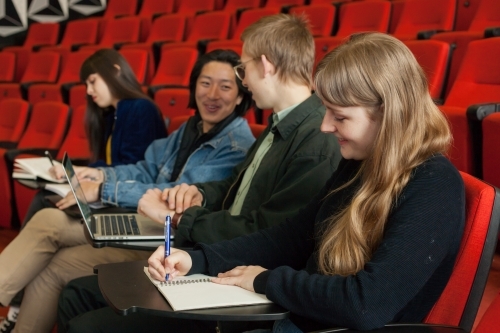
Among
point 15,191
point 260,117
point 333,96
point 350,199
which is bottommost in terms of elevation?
point 15,191

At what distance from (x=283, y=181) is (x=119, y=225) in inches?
12.0

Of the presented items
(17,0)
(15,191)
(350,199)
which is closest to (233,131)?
(350,199)

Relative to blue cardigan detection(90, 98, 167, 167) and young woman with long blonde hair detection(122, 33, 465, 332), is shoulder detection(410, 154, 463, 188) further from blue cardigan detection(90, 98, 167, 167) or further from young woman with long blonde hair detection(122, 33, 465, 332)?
blue cardigan detection(90, 98, 167, 167)

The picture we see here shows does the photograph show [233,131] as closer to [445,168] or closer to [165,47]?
[445,168]

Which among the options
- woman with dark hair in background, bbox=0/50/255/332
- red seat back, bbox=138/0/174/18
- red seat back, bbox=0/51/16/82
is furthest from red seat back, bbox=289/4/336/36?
red seat back, bbox=0/51/16/82

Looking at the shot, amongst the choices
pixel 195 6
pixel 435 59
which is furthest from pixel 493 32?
pixel 195 6

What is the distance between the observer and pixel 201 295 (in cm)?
72

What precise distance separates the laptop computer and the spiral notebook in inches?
→ 9.5

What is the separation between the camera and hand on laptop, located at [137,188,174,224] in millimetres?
1117

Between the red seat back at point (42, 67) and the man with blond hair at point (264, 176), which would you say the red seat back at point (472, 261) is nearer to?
the man with blond hair at point (264, 176)

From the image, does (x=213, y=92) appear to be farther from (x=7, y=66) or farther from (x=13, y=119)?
(x=7, y=66)

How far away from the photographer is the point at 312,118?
1059 millimetres

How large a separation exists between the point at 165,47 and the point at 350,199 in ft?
8.33

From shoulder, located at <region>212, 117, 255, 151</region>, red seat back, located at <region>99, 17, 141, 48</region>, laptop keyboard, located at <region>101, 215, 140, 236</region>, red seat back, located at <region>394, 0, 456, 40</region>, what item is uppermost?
red seat back, located at <region>394, 0, 456, 40</region>
